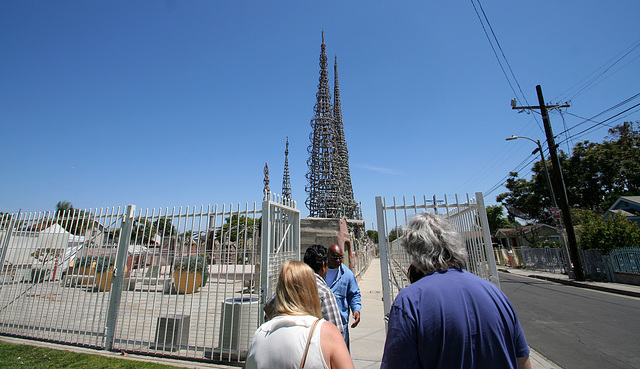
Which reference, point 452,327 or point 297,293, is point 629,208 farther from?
point 297,293

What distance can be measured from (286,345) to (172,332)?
4.50 m

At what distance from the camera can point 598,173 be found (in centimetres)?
2962

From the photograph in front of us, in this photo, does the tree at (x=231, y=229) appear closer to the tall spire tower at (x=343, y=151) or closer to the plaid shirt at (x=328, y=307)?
the plaid shirt at (x=328, y=307)

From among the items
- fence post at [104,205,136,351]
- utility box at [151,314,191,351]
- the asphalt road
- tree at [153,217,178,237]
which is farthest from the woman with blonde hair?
the asphalt road

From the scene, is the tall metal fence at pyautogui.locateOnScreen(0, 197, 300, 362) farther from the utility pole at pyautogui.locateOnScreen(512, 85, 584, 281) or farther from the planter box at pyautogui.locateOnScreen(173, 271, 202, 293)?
the utility pole at pyautogui.locateOnScreen(512, 85, 584, 281)

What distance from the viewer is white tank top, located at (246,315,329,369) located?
5.17 feet

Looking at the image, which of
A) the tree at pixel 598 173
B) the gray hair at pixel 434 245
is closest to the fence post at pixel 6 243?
the gray hair at pixel 434 245

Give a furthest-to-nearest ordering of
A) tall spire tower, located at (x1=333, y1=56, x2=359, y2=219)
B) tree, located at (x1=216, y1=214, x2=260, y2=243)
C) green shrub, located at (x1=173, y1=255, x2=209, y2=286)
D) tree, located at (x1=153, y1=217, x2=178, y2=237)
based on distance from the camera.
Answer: tall spire tower, located at (x1=333, y1=56, x2=359, y2=219), tree, located at (x1=153, y1=217, x2=178, y2=237), green shrub, located at (x1=173, y1=255, x2=209, y2=286), tree, located at (x1=216, y1=214, x2=260, y2=243)

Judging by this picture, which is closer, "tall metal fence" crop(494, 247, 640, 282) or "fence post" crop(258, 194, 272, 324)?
"fence post" crop(258, 194, 272, 324)

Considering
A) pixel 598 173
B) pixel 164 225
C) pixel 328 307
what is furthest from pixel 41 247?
pixel 598 173

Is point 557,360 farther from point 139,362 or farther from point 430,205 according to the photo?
point 139,362

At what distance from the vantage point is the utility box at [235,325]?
185 inches

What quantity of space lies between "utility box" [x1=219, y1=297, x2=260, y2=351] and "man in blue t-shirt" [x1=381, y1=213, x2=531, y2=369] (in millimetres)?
3774

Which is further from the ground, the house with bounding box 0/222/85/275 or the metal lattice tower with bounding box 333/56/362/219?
the metal lattice tower with bounding box 333/56/362/219
